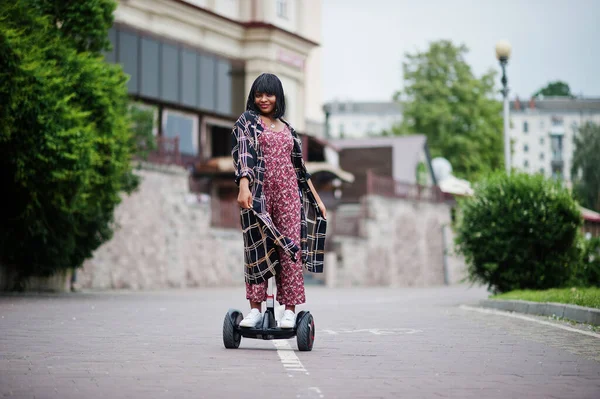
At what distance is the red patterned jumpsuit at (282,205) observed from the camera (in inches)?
350

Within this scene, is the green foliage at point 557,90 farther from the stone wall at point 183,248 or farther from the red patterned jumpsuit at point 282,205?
the red patterned jumpsuit at point 282,205

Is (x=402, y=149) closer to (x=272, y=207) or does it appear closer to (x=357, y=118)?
(x=272, y=207)

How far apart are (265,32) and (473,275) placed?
2552 cm

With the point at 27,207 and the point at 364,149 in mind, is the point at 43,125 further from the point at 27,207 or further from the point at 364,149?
the point at 364,149

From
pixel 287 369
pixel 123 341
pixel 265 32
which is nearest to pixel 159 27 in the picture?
pixel 265 32

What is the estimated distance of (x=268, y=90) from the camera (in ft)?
29.5

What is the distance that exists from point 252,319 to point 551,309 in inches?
258

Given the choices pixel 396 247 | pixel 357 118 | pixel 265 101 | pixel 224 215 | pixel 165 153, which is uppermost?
pixel 357 118

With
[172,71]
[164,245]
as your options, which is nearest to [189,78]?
[172,71]

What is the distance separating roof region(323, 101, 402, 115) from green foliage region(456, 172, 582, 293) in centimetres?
15233

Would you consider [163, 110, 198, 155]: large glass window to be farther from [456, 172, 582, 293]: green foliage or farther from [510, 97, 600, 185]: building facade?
[510, 97, 600, 185]: building facade

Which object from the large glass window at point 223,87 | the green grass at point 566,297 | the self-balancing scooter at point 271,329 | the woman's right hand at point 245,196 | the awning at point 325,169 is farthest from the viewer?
the awning at point 325,169

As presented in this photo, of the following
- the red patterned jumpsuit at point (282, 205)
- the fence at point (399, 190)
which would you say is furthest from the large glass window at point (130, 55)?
the red patterned jumpsuit at point (282, 205)

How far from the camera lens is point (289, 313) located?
8836 mm
